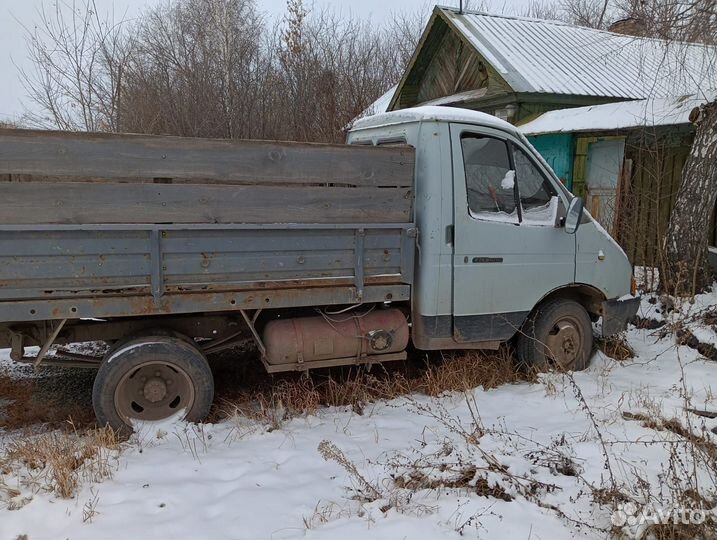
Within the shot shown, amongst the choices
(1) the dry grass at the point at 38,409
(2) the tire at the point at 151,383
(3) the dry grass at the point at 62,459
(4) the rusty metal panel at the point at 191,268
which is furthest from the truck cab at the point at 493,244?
(1) the dry grass at the point at 38,409

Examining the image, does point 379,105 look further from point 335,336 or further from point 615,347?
point 335,336

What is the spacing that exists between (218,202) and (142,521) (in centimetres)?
204

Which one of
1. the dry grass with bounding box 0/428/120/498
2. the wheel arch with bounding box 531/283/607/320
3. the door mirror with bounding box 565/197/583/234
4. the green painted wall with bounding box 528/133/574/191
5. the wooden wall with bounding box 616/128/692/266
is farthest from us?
the green painted wall with bounding box 528/133/574/191

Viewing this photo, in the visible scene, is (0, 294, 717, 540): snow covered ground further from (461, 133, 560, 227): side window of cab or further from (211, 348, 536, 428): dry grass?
(461, 133, 560, 227): side window of cab

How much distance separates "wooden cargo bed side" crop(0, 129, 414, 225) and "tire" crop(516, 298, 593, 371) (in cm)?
170

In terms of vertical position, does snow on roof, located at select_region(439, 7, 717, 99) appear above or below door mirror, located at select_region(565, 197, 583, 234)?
above

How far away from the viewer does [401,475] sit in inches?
129

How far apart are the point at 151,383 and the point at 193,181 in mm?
1518

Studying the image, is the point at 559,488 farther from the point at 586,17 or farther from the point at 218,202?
the point at 586,17

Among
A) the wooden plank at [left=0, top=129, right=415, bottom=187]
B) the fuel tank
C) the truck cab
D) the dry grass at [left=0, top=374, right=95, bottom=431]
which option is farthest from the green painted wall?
the dry grass at [left=0, top=374, right=95, bottom=431]

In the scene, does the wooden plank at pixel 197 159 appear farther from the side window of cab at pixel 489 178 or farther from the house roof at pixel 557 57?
the house roof at pixel 557 57

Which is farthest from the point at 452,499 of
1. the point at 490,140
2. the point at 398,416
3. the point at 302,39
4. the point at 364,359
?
the point at 302,39

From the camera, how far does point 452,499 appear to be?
9.95 feet

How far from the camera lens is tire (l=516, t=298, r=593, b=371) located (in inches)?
197
